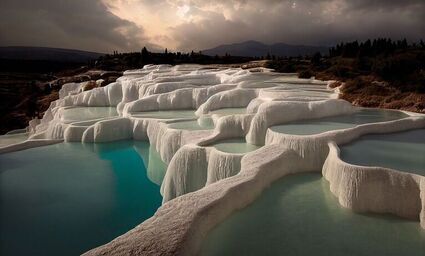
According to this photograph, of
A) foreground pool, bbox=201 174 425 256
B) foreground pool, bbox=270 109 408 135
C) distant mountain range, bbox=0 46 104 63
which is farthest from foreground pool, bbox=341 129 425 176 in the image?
distant mountain range, bbox=0 46 104 63

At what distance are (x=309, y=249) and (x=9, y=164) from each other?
1751 centimetres

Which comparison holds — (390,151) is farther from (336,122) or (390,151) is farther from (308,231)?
(308,231)

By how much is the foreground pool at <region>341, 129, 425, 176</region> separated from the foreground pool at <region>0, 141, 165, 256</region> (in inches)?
306

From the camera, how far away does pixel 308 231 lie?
8133mm

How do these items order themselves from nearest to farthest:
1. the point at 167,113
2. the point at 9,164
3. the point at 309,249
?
the point at 309,249 → the point at 9,164 → the point at 167,113

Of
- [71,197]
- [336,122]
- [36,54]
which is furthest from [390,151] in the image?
[36,54]

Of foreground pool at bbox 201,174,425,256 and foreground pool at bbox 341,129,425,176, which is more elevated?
foreground pool at bbox 341,129,425,176

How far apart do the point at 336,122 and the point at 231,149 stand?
17.9ft

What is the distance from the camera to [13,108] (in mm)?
55125

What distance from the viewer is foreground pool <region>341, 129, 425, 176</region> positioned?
10500 millimetres

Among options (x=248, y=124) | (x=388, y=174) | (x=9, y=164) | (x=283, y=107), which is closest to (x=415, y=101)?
(x=283, y=107)

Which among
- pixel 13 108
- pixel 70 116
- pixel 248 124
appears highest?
pixel 248 124

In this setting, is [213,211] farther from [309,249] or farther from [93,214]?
[93,214]

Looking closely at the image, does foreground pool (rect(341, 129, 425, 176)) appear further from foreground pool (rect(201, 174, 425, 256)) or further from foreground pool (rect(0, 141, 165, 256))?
foreground pool (rect(0, 141, 165, 256))
